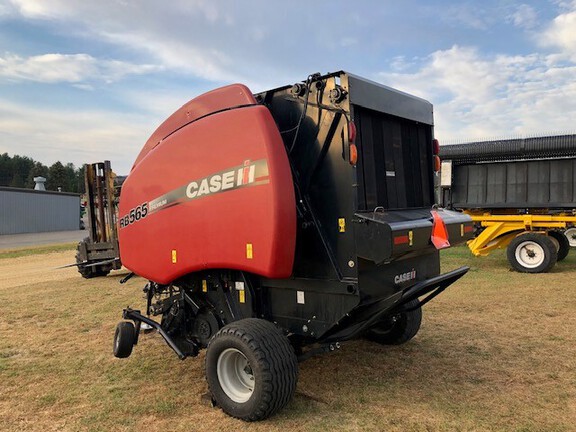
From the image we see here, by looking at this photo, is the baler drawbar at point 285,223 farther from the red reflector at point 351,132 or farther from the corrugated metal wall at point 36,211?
the corrugated metal wall at point 36,211

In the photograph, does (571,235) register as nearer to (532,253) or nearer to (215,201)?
(532,253)

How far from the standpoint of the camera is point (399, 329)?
16.3 ft

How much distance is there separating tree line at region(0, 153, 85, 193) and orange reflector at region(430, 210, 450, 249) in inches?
3446

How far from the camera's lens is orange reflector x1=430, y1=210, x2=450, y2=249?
3.67 metres

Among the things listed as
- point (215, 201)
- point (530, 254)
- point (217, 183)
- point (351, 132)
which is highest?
point (351, 132)

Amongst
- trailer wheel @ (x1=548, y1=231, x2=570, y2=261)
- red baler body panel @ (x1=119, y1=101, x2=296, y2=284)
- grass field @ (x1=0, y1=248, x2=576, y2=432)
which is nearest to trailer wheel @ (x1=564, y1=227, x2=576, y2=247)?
trailer wheel @ (x1=548, y1=231, x2=570, y2=261)

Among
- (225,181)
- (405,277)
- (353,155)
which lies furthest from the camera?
(405,277)

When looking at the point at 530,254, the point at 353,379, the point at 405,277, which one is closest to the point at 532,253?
the point at 530,254

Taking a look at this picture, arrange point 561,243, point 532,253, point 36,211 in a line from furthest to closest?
point 36,211
point 561,243
point 532,253

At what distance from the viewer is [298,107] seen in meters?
3.67

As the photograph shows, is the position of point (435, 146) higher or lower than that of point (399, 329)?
higher

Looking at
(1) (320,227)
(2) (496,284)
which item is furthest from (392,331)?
(2) (496,284)

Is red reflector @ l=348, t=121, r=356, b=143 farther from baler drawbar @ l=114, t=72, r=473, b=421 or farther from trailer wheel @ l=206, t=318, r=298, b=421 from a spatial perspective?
trailer wheel @ l=206, t=318, r=298, b=421

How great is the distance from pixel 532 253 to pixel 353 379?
7.20 meters
